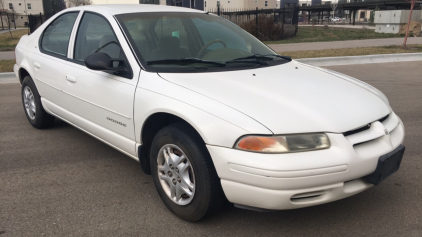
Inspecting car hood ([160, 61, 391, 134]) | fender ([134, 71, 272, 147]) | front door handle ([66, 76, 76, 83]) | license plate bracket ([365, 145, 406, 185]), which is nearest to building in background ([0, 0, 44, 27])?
front door handle ([66, 76, 76, 83])

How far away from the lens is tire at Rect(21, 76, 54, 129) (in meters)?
4.84

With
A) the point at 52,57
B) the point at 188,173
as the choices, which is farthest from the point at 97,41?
the point at 188,173

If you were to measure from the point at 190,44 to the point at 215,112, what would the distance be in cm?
130

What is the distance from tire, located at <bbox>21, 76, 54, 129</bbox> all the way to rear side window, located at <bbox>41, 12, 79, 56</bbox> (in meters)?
0.57

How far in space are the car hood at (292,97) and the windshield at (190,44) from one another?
195 mm

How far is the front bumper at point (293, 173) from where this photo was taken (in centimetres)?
235

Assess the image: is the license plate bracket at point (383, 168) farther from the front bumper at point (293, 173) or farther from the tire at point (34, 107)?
the tire at point (34, 107)

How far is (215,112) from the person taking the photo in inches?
101

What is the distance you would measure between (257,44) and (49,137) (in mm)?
2827

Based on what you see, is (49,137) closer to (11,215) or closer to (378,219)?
(11,215)

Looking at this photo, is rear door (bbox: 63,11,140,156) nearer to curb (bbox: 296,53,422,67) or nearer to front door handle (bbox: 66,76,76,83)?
front door handle (bbox: 66,76,76,83)

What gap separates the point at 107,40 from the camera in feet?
11.9

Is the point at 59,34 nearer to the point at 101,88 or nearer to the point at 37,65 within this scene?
the point at 37,65

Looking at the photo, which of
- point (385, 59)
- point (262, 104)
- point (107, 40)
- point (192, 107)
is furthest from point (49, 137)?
point (385, 59)
